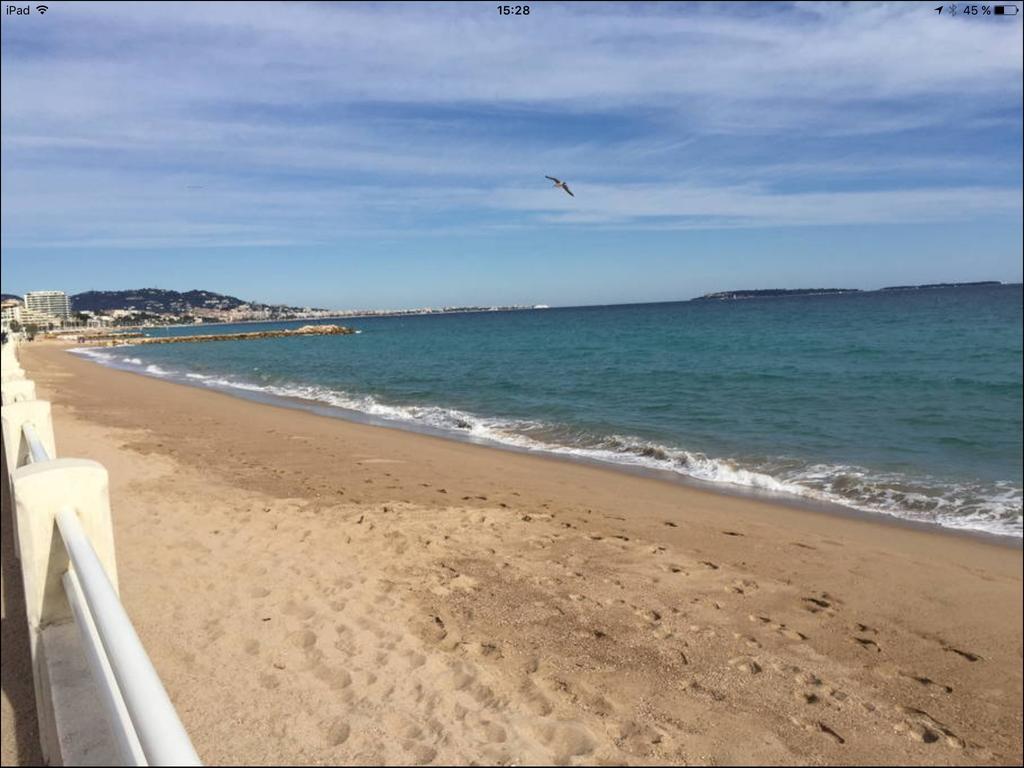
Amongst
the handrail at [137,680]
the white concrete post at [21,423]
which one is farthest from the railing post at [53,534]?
the white concrete post at [21,423]

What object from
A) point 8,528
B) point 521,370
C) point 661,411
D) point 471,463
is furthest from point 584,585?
point 521,370

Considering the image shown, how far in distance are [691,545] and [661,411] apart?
9.44 m

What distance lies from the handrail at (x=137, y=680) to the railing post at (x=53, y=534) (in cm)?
41

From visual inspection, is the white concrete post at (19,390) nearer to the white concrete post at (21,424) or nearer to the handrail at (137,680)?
the white concrete post at (21,424)

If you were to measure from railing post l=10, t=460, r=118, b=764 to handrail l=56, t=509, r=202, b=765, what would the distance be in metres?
0.41

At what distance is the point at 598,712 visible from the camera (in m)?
3.48

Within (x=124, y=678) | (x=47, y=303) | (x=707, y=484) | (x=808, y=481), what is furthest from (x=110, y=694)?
(x=47, y=303)

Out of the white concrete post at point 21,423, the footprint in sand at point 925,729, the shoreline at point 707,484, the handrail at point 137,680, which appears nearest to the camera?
the handrail at point 137,680

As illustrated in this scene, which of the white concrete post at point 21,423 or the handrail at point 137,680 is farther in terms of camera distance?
the white concrete post at point 21,423

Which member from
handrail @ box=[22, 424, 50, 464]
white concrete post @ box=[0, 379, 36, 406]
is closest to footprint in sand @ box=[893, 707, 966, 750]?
handrail @ box=[22, 424, 50, 464]

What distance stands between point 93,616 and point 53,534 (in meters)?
0.78

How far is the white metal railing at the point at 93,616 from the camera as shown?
972 mm

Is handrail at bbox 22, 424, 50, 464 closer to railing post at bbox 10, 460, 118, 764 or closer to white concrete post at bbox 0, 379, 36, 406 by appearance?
railing post at bbox 10, 460, 118, 764

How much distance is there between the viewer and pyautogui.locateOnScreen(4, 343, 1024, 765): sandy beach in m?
3.32
